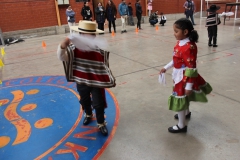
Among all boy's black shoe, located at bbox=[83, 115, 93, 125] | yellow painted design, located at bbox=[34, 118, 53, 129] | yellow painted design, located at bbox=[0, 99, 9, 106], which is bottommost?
yellow painted design, located at bbox=[34, 118, 53, 129]

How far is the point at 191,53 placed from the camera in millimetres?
2166

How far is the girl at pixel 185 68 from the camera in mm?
2170

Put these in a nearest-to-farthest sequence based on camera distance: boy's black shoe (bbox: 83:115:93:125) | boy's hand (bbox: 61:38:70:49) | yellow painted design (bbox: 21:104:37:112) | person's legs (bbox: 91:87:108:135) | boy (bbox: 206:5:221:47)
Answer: boy's hand (bbox: 61:38:70:49) < person's legs (bbox: 91:87:108:135) < boy's black shoe (bbox: 83:115:93:125) < yellow painted design (bbox: 21:104:37:112) < boy (bbox: 206:5:221:47)

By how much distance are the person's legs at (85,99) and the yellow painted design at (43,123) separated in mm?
523

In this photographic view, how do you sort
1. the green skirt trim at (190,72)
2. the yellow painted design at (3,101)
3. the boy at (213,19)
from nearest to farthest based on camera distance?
the green skirt trim at (190,72), the yellow painted design at (3,101), the boy at (213,19)

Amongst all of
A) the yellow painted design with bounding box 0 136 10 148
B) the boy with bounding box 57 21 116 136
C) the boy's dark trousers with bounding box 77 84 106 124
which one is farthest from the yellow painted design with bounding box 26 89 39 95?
the boy with bounding box 57 21 116 136

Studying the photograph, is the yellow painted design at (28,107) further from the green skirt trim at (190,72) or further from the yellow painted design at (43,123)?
the green skirt trim at (190,72)

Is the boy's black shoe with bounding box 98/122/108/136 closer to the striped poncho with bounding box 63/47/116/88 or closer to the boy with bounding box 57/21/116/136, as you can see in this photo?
the boy with bounding box 57/21/116/136

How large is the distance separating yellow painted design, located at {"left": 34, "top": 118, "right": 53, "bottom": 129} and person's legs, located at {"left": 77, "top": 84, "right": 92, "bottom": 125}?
52cm

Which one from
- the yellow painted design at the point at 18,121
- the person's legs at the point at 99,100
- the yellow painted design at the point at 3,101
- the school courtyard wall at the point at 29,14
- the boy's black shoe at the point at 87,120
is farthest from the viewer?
the school courtyard wall at the point at 29,14

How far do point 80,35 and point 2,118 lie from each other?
2.07 metres

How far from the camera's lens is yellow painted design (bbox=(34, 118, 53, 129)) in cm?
294


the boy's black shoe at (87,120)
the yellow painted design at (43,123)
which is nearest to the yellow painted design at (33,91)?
the yellow painted design at (43,123)

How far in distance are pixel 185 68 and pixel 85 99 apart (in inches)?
51.1
